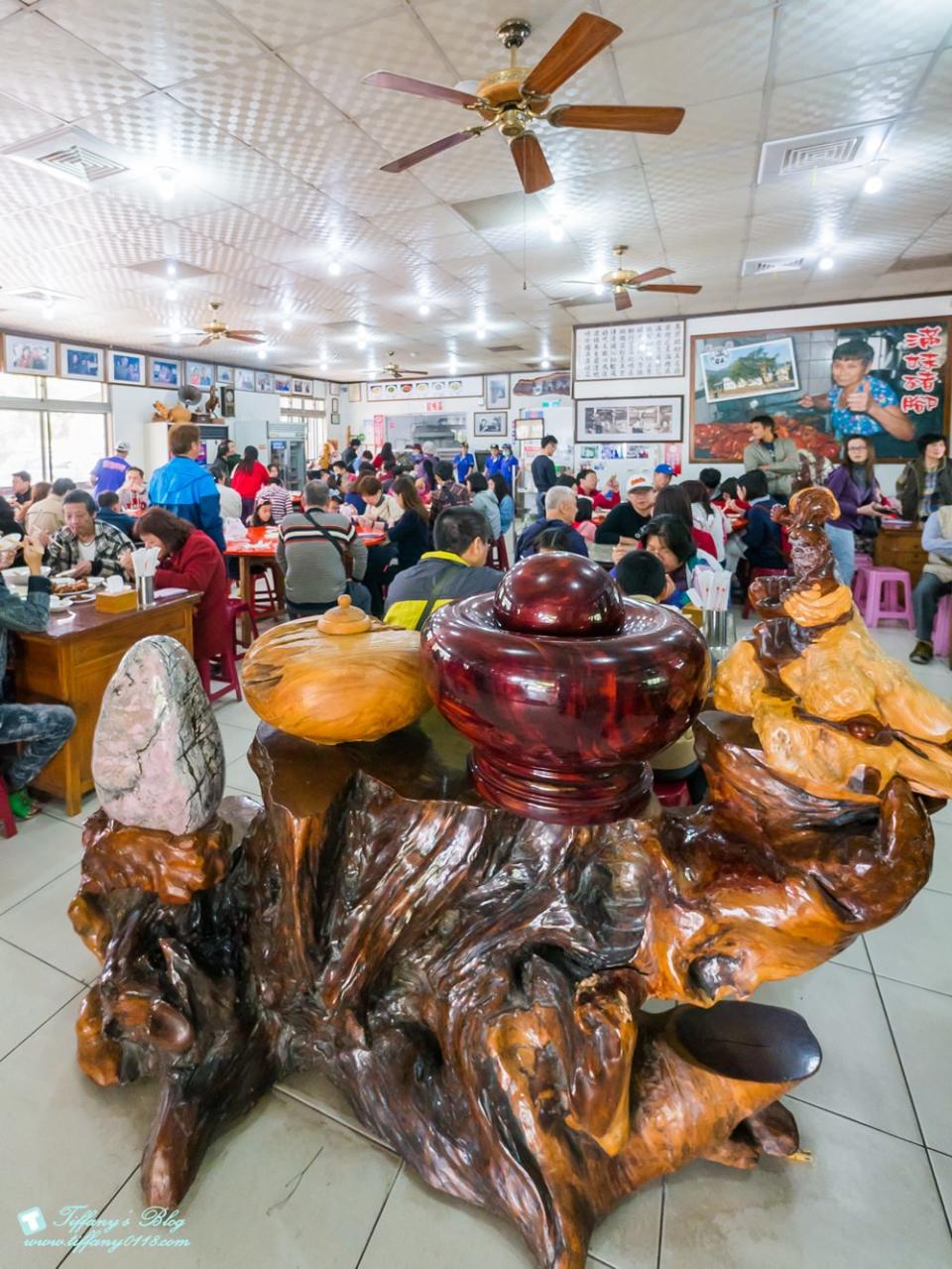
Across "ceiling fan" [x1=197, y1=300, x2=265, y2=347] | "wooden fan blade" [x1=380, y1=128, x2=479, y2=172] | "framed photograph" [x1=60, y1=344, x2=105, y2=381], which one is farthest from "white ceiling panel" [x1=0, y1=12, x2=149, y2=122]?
"framed photograph" [x1=60, y1=344, x2=105, y2=381]

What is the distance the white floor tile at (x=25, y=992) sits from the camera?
1493mm

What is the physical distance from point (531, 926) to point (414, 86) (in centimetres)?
285

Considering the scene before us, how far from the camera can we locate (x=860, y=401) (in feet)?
22.6

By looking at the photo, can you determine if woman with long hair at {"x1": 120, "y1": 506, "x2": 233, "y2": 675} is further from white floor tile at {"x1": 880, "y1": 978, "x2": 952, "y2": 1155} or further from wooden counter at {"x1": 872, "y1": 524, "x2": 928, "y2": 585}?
wooden counter at {"x1": 872, "y1": 524, "x2": 928, "y2": 585}

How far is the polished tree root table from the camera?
900 millimetres

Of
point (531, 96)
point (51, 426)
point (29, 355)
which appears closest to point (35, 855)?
point (531, 96)

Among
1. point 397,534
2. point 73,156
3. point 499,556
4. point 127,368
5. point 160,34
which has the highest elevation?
point 127,368

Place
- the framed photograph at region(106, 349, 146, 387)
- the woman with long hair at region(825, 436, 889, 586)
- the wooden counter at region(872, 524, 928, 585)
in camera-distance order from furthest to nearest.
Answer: the framed photograph at region(106, 349, 146, 387) < the wooden counter at region(872, 524, 928, 585) < the woman with long hair at region(825, 436, 889, 586)

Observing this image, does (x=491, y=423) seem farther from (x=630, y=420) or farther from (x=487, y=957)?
(x=487, y=957)

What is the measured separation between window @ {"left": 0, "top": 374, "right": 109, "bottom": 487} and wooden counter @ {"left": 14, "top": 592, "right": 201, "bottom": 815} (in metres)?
7.78

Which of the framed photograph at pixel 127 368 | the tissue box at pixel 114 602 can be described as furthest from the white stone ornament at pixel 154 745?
the framed photograph at pixel 127 368

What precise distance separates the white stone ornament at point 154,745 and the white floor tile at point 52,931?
76 cm

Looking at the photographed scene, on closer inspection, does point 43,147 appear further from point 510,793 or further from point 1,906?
point 510,793

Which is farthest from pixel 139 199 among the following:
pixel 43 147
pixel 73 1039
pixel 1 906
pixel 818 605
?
pixel 818 605
